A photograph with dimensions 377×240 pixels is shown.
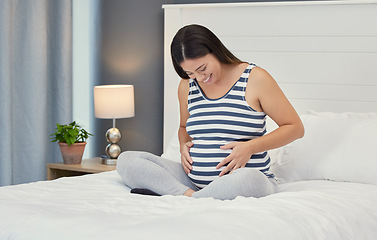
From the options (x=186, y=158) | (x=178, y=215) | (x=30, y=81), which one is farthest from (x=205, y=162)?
(x=30, y=81)

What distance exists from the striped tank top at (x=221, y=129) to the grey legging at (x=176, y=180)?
9cm

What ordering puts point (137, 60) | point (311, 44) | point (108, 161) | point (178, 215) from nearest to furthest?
point (178, 215), point (311, 44), point (108, 161), point (137, 60)

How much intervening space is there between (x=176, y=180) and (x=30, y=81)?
1.84 m

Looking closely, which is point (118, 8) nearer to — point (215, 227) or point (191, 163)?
point (191, 163)

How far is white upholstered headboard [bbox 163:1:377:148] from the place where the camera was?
8.93 ft

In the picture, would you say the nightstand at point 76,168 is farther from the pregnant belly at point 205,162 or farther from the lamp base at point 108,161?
the pregnant belly at point 205,162

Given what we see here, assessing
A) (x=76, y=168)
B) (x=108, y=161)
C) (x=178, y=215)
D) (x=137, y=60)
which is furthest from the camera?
(x=137, y=60)

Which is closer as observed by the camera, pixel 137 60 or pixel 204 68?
pixel 204 68

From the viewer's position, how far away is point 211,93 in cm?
202

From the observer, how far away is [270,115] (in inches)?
75.4

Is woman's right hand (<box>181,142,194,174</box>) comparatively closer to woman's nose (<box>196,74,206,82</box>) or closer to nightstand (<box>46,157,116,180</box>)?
woman's nose (<box>196,74,206,82</box>)

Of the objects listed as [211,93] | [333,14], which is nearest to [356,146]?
[211,93]

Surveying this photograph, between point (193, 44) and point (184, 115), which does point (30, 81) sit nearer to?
point (184, 115)

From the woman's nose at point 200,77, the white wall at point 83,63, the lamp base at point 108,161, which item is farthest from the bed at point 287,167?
the white wall at point 83,63
